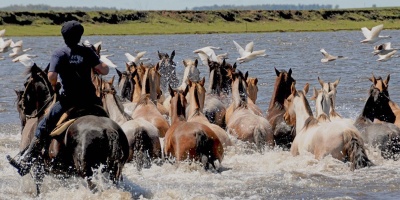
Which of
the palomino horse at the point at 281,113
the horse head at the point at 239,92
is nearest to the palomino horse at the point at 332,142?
the palomino horse at the point at 281,113

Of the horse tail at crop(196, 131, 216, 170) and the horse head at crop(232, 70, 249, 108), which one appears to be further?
the horse head at crop(232, 70, 249, 108)

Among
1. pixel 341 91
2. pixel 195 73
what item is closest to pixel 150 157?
pixel 195 73

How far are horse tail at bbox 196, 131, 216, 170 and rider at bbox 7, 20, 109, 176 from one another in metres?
2.04

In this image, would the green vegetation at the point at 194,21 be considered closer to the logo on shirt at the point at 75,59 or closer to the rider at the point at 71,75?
the rider at the point at 71,75

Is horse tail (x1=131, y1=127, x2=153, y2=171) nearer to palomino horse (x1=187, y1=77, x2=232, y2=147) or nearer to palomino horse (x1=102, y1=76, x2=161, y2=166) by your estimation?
palomino horse (x1=102, y1=76, x2=161, y2=166)

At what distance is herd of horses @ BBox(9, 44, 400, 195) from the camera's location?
8.58m

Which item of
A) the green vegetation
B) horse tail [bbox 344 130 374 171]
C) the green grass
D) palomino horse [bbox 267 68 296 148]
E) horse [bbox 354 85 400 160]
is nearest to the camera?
horse tail [bbox 344 130 374 171]

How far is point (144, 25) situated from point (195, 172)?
260 ft

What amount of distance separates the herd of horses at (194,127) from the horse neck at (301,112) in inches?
0.6

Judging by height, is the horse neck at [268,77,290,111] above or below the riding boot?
below

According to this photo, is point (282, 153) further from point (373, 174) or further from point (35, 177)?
point (35, 177)

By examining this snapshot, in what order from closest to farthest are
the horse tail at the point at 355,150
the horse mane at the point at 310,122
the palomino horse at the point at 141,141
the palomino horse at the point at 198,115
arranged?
the horse tail at the point at 355,150 → the palomino horse at the point at 141,141 → the horse mane at the point at 310,122 → the palomino horse at the point at 198,115

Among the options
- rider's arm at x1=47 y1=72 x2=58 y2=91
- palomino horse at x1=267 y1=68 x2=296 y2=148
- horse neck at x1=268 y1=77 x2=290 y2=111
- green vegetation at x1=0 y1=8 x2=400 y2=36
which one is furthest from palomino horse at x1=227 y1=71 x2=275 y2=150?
green vegetation at x1=0 y1=8 x2=400 y2=36

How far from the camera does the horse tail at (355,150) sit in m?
10.7
